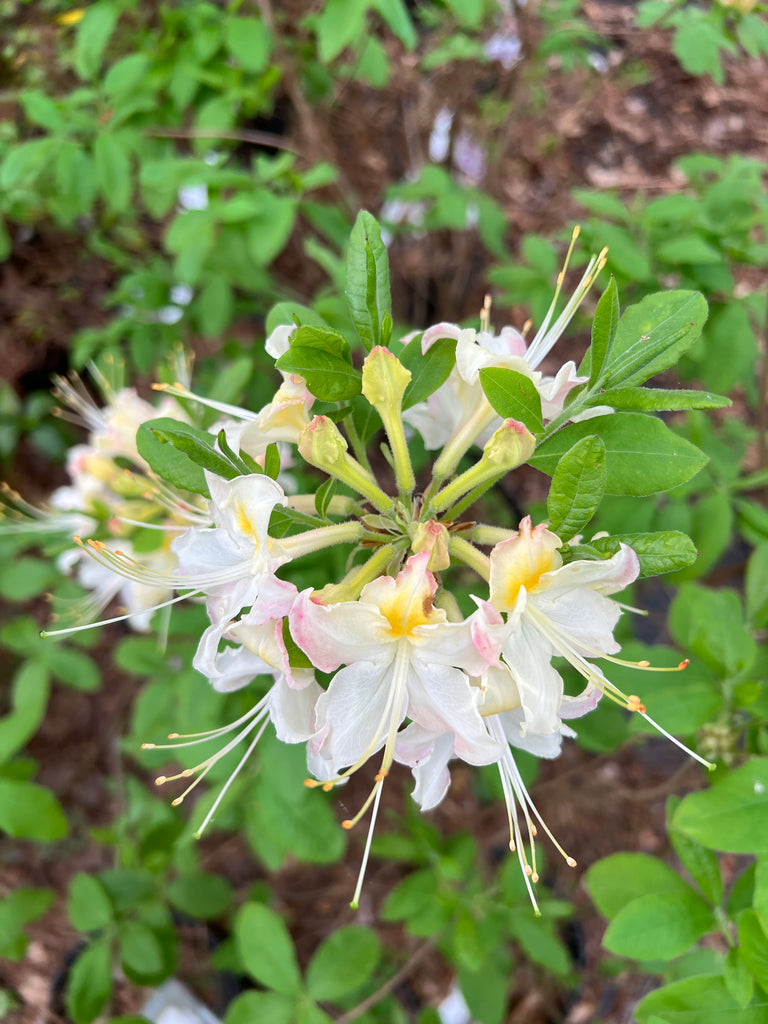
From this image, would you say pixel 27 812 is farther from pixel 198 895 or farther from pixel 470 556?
pixel 470 556

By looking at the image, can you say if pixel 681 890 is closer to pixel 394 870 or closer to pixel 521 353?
pixel 521 353

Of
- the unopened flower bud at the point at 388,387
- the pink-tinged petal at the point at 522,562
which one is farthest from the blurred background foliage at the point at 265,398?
the unopened flower bud at the point at 388,387

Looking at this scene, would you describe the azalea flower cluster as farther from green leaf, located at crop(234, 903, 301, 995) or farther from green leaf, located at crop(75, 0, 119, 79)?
green leaf, located at crop(75, 0, 119, 79)

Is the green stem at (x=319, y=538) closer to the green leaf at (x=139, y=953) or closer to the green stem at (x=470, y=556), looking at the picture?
the green stem at (x=470, y=556)

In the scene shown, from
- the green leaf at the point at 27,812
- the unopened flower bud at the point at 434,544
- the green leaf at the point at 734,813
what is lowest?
the green leaf at the point at 27,812

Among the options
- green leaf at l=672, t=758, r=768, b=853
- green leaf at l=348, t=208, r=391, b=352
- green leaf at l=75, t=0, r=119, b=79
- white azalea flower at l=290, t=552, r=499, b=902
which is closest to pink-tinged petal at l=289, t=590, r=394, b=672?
white azalea flower at l=290, t=552, r=499, b=902

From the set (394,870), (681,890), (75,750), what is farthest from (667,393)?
(75,750)
